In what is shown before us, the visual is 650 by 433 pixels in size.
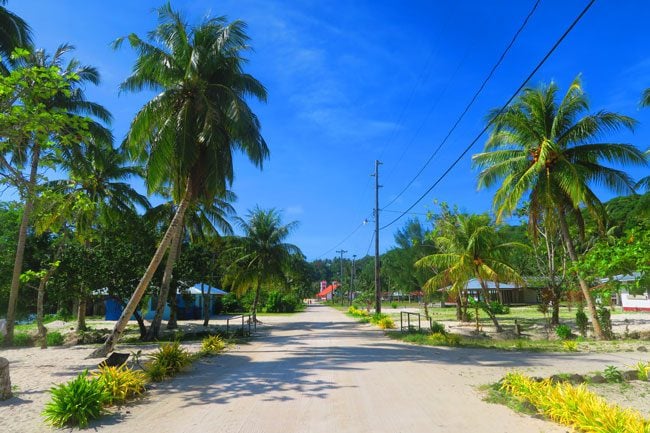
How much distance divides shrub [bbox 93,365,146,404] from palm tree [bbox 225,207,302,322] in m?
20.5

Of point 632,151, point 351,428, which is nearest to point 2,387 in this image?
point 351,428

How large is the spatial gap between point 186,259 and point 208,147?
8765mm

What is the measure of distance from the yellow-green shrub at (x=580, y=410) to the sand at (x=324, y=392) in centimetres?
23

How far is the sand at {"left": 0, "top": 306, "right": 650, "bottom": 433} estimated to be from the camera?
5.92m

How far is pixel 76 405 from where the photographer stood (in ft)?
20.2

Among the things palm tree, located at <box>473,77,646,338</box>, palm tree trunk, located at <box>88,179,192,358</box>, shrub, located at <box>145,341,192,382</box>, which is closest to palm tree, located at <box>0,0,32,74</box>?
palm tree trunk, located at <box>88,179,192,358</box>

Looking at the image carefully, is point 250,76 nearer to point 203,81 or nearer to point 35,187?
point 203,81

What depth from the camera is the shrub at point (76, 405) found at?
6043mm

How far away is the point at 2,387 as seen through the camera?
298 inches

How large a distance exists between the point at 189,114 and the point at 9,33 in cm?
544

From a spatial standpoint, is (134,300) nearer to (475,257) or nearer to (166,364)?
(166,364)

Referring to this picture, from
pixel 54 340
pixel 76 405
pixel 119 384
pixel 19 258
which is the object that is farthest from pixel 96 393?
pixel 54 340

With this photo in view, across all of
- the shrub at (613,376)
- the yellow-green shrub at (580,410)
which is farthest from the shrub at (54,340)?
the shrub at (613,376)

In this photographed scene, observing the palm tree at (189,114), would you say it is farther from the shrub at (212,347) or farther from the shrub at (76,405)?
the shrub at (76,405)
